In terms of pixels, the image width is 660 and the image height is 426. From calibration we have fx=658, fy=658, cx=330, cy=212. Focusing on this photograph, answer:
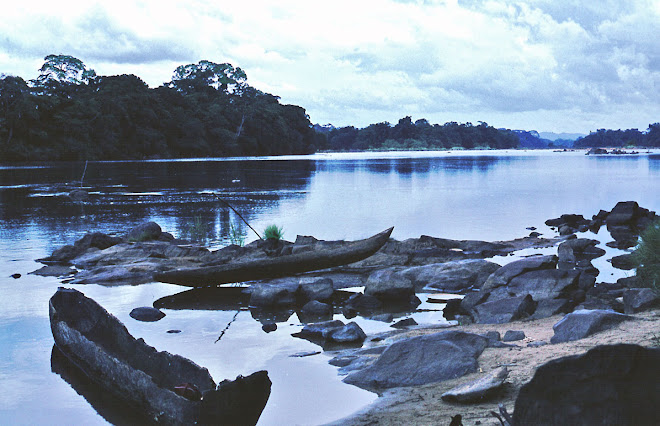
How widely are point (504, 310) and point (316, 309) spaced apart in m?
4.08

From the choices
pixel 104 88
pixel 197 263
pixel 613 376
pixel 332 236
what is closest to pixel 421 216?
pixel 332 236

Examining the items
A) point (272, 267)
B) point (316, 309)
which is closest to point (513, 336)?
point (316, 309)

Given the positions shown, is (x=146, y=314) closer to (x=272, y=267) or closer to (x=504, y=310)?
(x=272, y=267)

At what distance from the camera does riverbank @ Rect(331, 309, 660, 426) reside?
7.25 meters

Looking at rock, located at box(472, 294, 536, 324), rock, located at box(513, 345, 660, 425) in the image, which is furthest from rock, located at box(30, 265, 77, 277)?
rock, located at box(513, 345, 660, 425)

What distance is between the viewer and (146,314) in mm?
14266

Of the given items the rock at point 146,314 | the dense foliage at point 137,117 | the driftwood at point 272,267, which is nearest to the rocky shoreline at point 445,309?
the driftwood at point 272,267

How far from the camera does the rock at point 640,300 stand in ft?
36.8

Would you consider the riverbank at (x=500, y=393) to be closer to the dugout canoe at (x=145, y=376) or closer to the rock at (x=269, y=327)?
the dugout canoe at (x=145, y=376)

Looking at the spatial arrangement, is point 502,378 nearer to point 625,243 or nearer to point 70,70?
point 625,243

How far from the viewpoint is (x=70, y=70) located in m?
118

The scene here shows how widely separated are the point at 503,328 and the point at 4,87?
311 ft

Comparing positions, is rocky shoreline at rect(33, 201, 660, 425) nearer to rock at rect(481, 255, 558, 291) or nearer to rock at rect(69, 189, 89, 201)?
rock at rect(481, 255, 558, 291)

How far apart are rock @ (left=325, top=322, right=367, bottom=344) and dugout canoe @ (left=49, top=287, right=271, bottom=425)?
3.55 metres
